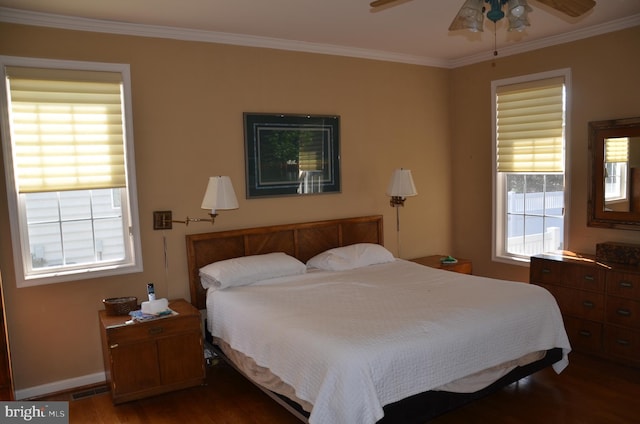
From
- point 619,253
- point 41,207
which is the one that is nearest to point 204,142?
point 41,207

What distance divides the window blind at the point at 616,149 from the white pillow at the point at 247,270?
2612 millimetres

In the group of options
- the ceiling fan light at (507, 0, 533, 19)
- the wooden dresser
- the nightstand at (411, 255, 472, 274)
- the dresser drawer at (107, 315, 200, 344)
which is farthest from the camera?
the nightstand at (411, 255, 472, 274)

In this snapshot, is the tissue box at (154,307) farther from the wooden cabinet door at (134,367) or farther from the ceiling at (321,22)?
the ceiling at (321,22)

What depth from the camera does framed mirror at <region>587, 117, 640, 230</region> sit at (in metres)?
3.90

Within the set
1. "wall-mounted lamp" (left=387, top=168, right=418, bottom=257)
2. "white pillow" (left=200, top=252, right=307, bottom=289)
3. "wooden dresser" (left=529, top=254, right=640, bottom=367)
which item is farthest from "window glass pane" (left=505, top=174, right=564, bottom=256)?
"white pillow" (left=200, top=252, right=307, bottom=289)

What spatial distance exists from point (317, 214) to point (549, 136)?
2.17m

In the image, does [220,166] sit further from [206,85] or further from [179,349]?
[179,349]

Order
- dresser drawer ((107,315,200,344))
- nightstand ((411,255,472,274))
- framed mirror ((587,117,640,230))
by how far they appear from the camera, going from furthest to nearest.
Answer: nightstand ((411,255,472,274)), framed mirror ((587,117,640,230)), dresser drawer ((107,315,200,344))

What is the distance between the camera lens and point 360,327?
106 inches

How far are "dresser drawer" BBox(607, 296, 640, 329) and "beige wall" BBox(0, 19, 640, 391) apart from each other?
0.61 m

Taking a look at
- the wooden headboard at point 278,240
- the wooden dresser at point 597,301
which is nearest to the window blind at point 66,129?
the wooden headboard at point 278,240

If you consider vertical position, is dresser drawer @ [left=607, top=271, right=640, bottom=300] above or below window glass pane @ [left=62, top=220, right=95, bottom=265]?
below

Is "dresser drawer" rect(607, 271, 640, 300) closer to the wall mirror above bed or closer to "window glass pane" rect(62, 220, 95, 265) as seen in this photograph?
the wall mirror above bed

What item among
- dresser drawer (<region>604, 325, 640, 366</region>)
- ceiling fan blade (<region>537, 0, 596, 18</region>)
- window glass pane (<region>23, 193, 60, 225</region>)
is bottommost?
dresser drawer (<region>604, 325, 640, 366</region>)
